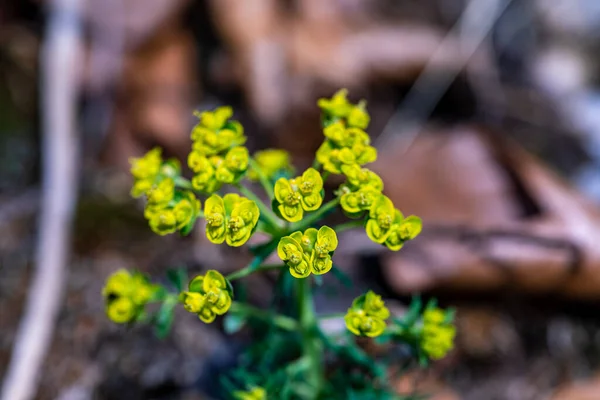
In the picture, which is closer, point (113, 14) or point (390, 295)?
point (390, 295)

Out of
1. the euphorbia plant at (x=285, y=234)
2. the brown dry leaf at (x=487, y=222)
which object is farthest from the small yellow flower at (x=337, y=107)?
the brown dry leaf at (x=487, y=222)

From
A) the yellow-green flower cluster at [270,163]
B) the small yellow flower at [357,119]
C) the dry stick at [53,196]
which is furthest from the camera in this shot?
the dry stick at [53,196]

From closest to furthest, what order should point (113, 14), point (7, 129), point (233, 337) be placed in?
point (233, 337)
point (7, 129)
point (113, 14)

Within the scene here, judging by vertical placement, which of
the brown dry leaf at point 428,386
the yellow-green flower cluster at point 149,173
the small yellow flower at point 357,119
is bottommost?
the brown dry leaf at point 428,386

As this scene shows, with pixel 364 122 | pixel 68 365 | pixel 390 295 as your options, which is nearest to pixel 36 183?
pixel 68 365

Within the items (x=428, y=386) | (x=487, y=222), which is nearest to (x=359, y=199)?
(x=428, y=386)

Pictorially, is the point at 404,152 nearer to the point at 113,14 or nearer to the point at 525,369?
the point at 525,369

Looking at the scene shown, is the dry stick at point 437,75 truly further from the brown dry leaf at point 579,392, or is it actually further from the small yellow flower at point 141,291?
the small yellow flower at point 141,291
